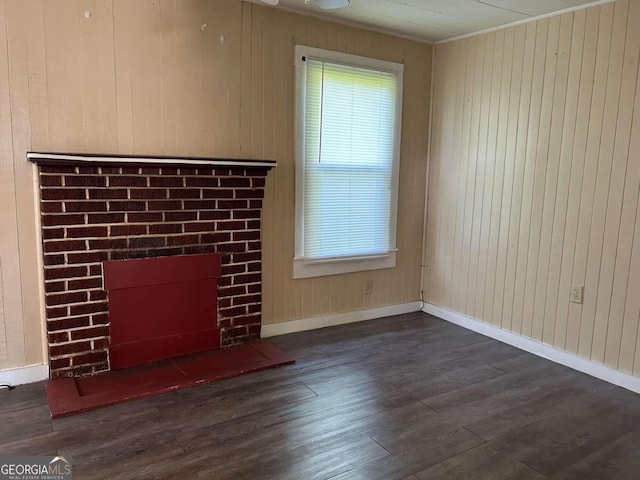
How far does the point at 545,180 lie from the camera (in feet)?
10.9

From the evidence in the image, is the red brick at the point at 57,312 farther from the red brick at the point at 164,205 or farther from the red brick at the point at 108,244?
the red brick at the point at 164,205

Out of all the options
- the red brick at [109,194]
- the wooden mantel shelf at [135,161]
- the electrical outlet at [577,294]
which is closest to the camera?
the wooden mantel shelf at [135,161]

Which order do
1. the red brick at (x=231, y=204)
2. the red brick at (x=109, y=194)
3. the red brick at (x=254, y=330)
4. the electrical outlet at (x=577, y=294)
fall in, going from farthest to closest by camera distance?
the red brick at (x=254, y=330)
the red brick at (x=231, y=204)
the electrical outlet at (x=577, y=294)
the red brick at (x=109, y=194)

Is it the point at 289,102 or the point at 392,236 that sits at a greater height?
the point at 289,102

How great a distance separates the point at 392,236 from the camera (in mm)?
4129

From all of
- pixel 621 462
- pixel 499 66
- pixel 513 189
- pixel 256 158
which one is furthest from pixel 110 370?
pixel 499 66

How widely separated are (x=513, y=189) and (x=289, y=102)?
67.9 inches

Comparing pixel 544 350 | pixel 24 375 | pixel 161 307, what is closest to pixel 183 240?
pixel 161 307

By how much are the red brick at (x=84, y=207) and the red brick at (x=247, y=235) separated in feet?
2.79

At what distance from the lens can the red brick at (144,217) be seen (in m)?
2.95

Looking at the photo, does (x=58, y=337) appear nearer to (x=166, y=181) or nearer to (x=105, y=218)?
(x=105, y=218)

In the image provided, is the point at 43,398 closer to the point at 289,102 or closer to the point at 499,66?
the point at 289,102

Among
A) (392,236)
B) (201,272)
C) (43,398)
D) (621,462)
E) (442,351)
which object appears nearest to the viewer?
(621,462)

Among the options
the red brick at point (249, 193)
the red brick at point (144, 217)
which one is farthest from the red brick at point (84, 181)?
the red brick at point (249, 193)
